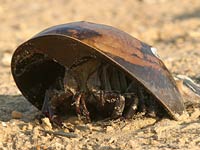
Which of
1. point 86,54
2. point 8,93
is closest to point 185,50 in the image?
point 8,93

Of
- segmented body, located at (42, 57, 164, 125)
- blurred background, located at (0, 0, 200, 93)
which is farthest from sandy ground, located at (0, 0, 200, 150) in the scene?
segmented body, located at (42, 57, 164, 125)

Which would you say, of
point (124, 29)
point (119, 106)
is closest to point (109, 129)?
point (119, 106)

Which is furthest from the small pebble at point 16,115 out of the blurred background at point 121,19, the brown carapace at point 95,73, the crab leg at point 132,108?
the blurred background at point 121,19

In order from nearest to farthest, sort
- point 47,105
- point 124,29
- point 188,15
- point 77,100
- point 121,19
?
point 77,100 < point 47,105 < point 124,29 < point 188,15 < point 121,19

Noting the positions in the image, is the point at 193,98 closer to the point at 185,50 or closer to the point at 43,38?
the point at 43,38

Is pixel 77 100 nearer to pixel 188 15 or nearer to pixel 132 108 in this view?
pixel 132 108

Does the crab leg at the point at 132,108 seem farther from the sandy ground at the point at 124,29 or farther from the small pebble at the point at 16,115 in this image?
the small pebble at the point at 16,115
